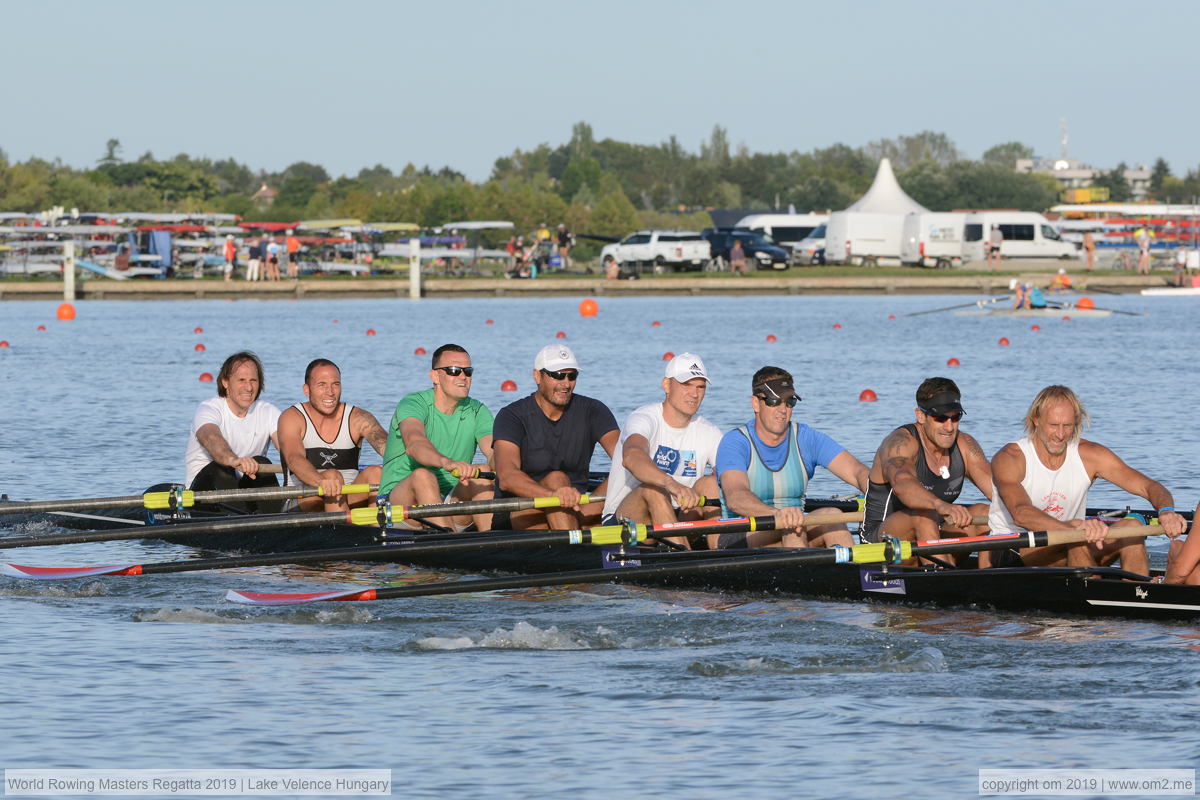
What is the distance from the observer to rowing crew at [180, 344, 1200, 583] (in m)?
9.04

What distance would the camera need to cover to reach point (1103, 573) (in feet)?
29.7

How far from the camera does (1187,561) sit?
349 inches

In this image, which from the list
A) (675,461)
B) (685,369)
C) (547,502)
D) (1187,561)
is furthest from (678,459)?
(1187,561)

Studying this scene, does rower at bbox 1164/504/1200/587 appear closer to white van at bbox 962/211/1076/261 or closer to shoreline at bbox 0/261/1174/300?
shoreline at bbox 0/261/1174/300

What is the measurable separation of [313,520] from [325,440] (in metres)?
1.15

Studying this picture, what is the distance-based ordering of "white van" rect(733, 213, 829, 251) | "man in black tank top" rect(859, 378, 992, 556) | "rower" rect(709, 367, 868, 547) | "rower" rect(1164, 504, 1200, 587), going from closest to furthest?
1. "rower" rect(1164, 504, 1200, 587)
2. "man in black tank top" rect(859, 378, 992, 556)
3. "rower" rect(709, 367, 868, 547)
4. "white van" rect(733, 213, 829, 251)

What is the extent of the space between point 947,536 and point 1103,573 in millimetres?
1021

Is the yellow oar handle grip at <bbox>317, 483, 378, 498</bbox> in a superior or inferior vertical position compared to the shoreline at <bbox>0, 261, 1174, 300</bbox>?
inferior

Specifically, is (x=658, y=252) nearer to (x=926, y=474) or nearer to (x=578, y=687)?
(x=926, y=474)

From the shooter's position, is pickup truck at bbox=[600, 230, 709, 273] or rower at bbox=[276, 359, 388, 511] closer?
rower at bbox=[276, 359, 388, 511]

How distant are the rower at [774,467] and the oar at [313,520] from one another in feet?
3.75

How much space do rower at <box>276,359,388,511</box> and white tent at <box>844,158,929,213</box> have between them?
5262 cm

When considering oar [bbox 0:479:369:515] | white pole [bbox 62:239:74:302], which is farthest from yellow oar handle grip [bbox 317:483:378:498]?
white pole [bbox 62:239:74:302]

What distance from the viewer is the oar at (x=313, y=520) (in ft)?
34.1
